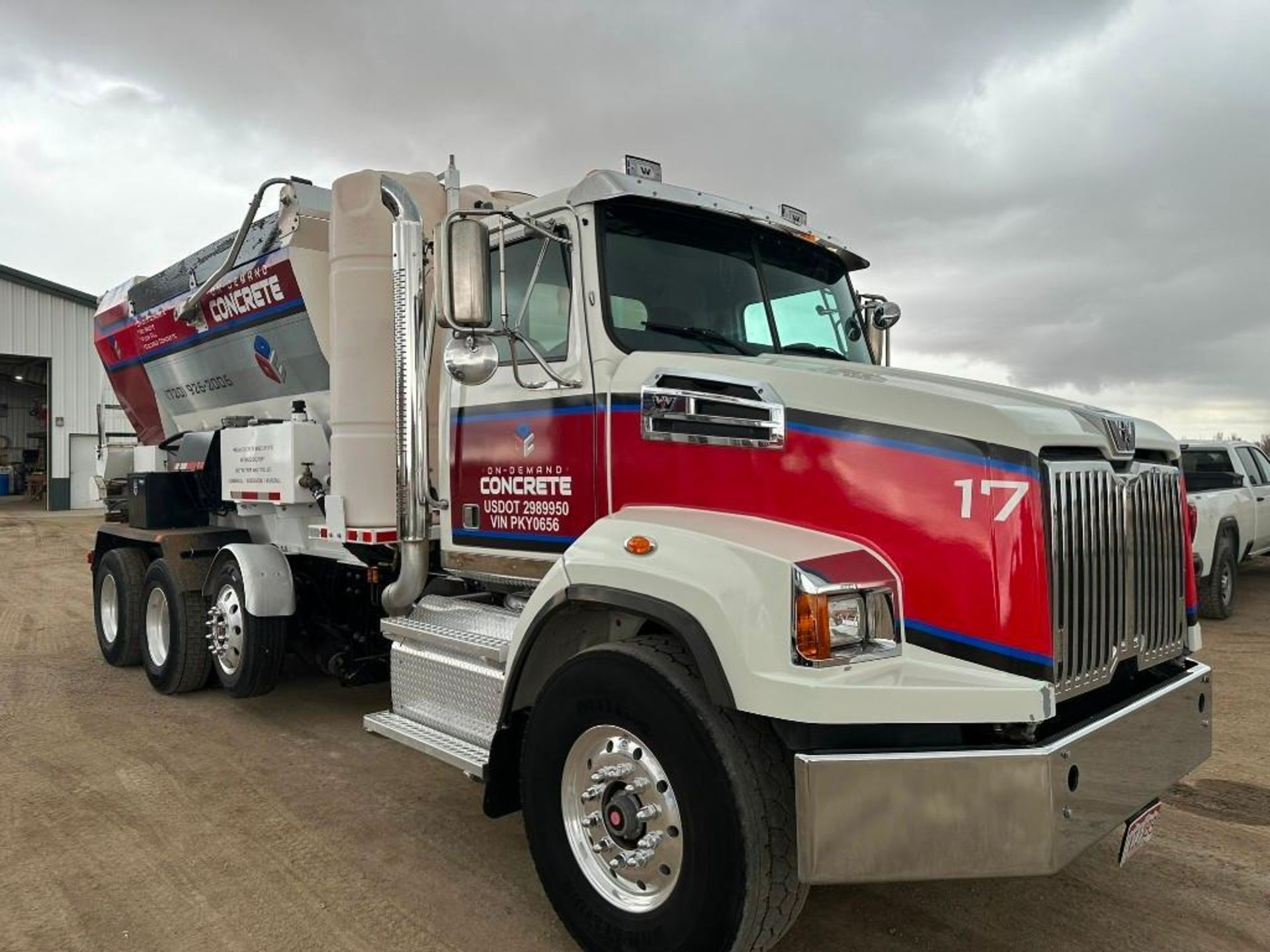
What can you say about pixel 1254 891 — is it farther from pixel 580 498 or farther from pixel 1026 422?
pixel 580 498

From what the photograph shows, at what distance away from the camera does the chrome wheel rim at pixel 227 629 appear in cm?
614

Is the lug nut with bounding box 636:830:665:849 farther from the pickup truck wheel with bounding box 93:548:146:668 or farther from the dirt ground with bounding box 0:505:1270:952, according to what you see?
the pickup truck wheel with bounding box 93:548:146:668

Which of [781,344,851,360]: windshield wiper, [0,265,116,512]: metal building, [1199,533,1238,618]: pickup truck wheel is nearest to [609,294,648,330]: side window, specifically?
[781,344,851,360]: windshield wiper

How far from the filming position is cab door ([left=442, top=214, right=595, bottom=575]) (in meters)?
3.72

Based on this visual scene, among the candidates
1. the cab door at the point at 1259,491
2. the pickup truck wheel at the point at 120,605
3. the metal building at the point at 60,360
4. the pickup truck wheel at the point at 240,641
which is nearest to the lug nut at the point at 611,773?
the pickup truck wheel at the point at 240,641

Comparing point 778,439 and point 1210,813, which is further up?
point 778,439

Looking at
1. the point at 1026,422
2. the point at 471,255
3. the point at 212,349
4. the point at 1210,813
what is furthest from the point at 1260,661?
the point at 212,349

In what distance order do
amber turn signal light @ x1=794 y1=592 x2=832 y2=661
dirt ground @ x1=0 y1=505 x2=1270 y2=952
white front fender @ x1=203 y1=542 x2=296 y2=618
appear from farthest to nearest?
white front fender @ x1=203 y1=542 x2=296 y2=618 < dirt ground @ x1=0 y1=505 x2=1270 y2=952 < amber turn signal light @ x1=794 y1=592 x2=832 y2=661

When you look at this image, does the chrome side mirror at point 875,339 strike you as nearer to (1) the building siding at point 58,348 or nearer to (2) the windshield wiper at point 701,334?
(2) the windshield wiper at point 701,334

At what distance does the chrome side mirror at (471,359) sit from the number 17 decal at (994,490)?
173cm

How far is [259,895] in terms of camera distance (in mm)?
3605

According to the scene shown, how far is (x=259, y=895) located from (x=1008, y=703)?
9.48 ft

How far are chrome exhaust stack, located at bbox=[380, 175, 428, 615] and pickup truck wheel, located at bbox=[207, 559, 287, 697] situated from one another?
183 cm

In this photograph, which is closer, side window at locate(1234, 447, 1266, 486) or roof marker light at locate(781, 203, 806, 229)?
roof marker light at locate(781, 203, 806, 229)
